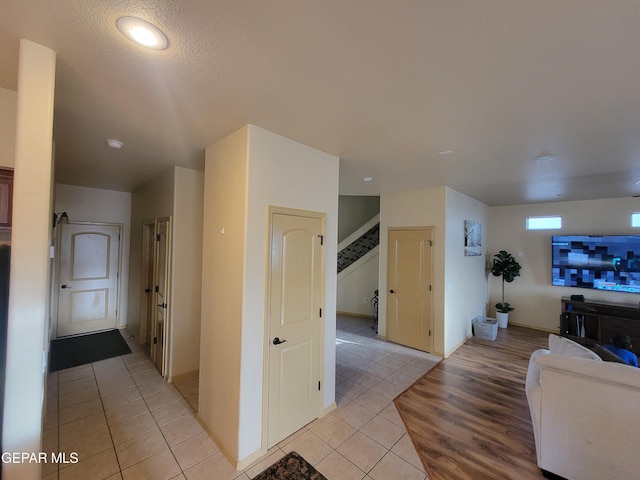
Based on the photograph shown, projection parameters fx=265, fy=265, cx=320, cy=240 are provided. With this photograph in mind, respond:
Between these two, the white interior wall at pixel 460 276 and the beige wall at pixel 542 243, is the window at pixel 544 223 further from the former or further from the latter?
the white interior wall at pixel 460 276

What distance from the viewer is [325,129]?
2193mm

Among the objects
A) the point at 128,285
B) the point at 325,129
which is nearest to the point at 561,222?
the point at 325,129

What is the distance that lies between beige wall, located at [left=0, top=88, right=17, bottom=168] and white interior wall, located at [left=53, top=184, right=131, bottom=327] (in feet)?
12.7

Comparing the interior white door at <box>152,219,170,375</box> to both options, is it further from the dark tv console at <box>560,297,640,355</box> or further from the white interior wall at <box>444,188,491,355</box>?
the dark tv console at <box>560,297,640,355</box>

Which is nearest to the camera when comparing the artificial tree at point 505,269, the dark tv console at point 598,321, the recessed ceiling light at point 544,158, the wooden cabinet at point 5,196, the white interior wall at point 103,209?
the wooden cabinet at point 5,196

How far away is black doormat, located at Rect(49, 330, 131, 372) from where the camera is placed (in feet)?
12.3

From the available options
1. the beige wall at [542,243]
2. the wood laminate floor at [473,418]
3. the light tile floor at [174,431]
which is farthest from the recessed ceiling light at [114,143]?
the beige wall at [542,243]

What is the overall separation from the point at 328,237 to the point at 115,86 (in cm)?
198

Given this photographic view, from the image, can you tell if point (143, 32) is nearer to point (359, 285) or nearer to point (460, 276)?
point (460, 276)

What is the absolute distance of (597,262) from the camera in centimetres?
500

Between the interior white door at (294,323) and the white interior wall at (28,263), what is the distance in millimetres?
1371

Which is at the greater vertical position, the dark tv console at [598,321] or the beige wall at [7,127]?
the beige wall at [7,127]

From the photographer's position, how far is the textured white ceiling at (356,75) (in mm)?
1103

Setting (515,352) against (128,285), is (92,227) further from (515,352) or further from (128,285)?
(515,352)
